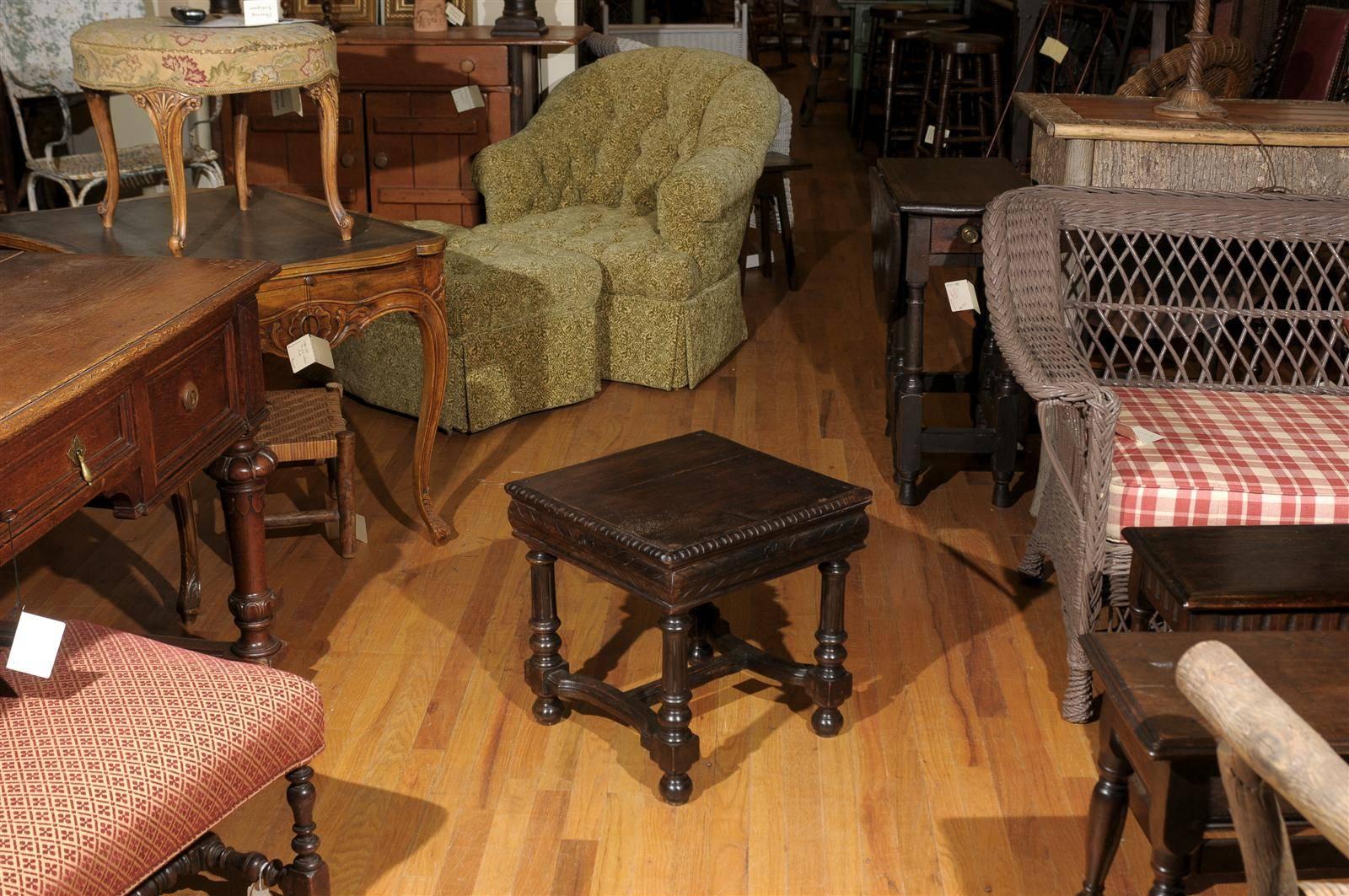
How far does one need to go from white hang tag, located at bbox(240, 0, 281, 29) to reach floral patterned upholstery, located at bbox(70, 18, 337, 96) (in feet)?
0.15

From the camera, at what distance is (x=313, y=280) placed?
282cm

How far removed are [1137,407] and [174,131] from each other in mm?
1997


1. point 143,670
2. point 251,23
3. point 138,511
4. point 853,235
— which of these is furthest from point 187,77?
point 853,235

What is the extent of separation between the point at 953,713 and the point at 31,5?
3.94 m

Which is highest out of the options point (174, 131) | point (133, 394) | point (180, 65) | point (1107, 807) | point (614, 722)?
point (180, 65)

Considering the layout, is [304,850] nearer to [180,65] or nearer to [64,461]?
[64,461]

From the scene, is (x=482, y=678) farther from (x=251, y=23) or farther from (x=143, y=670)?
(x=251, y=23)

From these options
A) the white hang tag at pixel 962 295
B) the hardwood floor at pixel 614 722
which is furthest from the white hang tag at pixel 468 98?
the white hang tag at pixel 962 295

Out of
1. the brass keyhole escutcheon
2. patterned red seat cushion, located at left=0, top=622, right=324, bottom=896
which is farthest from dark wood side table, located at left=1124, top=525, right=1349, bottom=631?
the brass keyhole escutcheon

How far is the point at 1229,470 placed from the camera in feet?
8.27

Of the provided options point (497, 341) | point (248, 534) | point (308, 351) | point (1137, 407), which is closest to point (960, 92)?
point (497, 341)

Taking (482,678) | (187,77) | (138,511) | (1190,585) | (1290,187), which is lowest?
(482,678)

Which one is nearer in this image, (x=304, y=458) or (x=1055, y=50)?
(x=304, y=458)

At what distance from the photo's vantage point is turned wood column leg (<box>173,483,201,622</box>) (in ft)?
9.51
